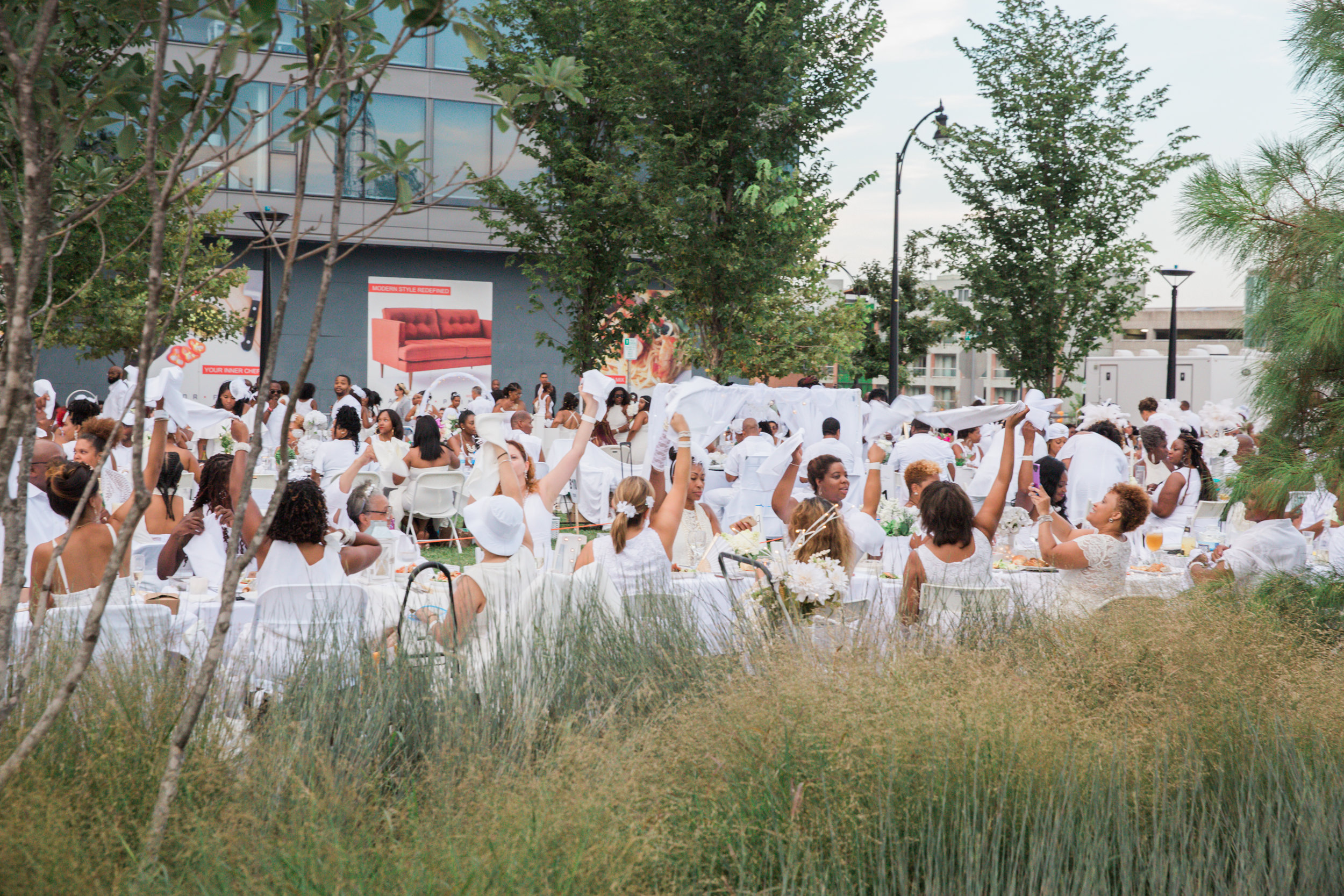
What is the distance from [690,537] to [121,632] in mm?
3760

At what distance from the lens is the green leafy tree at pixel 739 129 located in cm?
1435

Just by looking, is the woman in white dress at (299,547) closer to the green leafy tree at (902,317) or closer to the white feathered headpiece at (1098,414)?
the white feathered headpiece at (1098,414)

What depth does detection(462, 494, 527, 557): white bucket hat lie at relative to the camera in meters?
5.16

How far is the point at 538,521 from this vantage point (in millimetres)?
6633

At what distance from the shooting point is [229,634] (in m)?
4.55

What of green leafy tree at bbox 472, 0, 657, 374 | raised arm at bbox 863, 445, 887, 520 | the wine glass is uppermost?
green leafy tree at bbox 472, 0, 657, 374

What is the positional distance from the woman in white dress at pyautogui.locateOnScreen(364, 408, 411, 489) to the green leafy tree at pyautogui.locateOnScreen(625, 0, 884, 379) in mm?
5245

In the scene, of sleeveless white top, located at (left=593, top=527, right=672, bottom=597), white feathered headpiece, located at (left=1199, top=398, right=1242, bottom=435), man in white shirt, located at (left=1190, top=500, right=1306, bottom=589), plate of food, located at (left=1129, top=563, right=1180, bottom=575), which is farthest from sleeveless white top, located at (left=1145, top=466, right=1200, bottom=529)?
sleeveless white top, located at (left=593, top=527, right=672, bottom=597)

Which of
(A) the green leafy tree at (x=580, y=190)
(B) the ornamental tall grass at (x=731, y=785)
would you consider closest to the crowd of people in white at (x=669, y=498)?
(B) the ornamental tall grass at (x=731, y=785)

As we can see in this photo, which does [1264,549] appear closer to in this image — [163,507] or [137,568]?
[137,568]

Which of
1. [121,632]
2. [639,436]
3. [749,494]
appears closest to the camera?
[121,632]

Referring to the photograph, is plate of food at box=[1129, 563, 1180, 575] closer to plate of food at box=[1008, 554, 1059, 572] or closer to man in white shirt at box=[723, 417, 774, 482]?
plate of food at box=[1008, 554, 1059, 572]

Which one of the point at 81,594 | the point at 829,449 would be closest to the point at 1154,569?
the point at 829,449

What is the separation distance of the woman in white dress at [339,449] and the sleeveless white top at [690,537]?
426 centimetres
